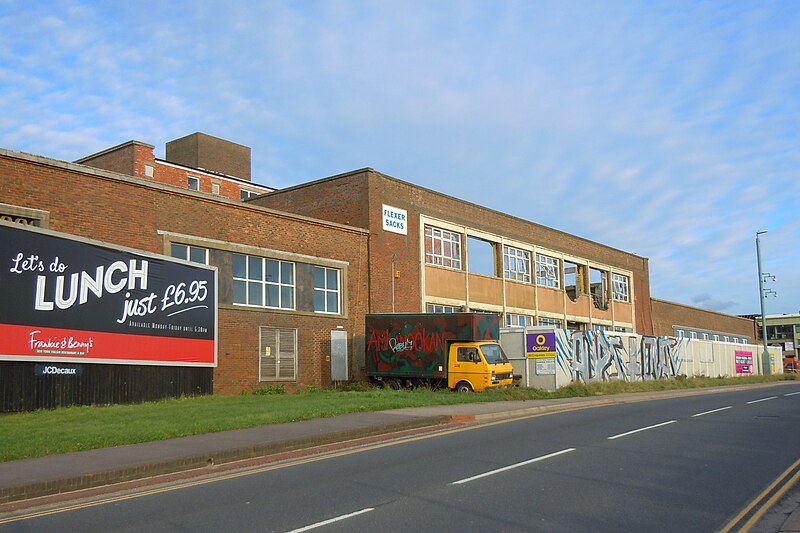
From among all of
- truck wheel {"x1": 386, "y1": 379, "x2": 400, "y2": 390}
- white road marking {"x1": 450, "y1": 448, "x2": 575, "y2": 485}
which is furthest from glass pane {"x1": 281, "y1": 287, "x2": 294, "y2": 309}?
white road marking {"x1": 450, "y1": 448, "x2": 575, "y2": 485}

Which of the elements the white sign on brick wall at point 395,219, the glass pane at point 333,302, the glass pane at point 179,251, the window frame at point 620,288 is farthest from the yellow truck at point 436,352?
the window frame at point 620,288

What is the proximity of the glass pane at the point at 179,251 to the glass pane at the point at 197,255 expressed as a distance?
0.27m

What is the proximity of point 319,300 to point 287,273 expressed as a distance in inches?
81.4

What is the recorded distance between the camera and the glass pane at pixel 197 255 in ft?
87.3

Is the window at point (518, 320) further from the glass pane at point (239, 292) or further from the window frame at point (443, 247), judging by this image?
the glass pane at point (239, 292)

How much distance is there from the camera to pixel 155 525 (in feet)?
26.6

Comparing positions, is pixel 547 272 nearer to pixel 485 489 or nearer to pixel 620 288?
pixel 620 288

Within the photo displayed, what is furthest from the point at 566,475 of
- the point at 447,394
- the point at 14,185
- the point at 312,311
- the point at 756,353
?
the point at 756,353

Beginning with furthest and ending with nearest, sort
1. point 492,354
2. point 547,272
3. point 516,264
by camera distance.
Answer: point 547,272 → point 516,264 → point 492,354

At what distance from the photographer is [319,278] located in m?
31.6

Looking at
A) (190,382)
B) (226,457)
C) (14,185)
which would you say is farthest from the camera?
(190,382)

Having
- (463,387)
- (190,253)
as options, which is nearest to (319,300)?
(190,253)

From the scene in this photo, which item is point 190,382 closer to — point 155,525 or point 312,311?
point 312,311

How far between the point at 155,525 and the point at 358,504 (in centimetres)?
228
